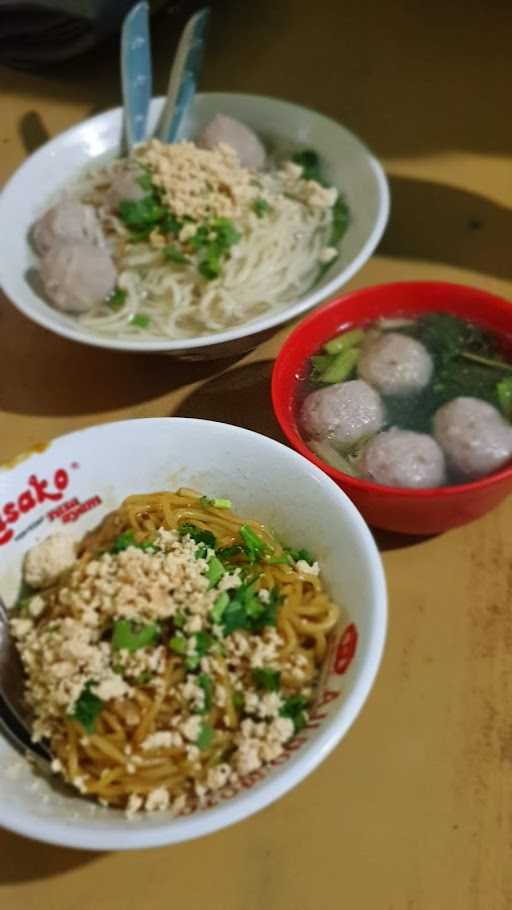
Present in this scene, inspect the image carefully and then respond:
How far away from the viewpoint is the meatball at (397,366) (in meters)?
1.35

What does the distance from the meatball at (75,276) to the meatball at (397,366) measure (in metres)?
0.55

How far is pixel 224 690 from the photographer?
987 millimetres

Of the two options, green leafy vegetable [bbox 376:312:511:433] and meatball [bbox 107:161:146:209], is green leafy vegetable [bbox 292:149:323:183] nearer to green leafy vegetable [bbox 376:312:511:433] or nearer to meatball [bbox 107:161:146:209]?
meatball [bbox 107:161:146:209]

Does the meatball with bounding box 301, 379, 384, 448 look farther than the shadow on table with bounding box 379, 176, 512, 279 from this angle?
No

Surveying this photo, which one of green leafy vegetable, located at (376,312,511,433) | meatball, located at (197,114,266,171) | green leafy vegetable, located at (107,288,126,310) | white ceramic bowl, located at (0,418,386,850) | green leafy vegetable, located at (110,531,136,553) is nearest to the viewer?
white ceramic bowl, located at (0,418,386,850)

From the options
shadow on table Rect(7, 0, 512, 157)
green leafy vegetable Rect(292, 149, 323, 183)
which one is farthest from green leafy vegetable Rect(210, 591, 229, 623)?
shadow on table Rect(7, 0, 512, 157)

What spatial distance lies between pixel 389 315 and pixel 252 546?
533mm

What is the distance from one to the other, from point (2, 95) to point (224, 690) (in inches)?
75.8

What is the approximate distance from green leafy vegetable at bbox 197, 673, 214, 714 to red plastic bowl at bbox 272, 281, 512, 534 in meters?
0.34

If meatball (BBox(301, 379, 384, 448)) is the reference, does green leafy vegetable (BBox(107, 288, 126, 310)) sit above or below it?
above

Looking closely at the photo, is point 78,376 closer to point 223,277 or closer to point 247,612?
point 223,277

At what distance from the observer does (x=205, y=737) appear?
96cm

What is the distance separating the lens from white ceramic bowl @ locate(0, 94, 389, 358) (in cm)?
141

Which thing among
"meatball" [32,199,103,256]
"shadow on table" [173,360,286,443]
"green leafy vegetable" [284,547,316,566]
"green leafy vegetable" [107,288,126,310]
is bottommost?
"green leafy vegetable" [284,547,316,566]
